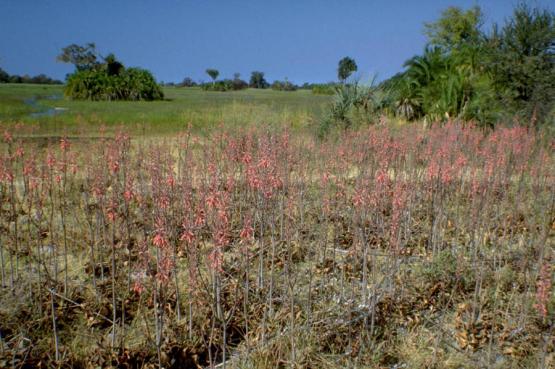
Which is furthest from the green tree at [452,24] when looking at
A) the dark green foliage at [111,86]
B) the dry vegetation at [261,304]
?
the dry vegetation at [261,304]

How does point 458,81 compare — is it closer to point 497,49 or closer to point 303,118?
point 497,49

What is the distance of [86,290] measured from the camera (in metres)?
4.36

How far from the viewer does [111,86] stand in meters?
40.6

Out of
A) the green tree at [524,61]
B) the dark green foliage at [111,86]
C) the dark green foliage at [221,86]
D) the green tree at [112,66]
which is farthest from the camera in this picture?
the dark green foliage at [221,86]

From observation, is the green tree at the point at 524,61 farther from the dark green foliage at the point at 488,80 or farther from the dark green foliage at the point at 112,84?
the dark green foliage at the point at 112,84

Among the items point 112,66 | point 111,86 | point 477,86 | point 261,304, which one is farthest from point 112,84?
point 261,304

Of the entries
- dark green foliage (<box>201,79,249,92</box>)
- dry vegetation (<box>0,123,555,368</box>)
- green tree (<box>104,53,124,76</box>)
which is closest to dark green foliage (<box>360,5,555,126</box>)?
dry vegetation (<box>0,123,555,368</box>)

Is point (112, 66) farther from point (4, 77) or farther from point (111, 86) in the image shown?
point (4, 77)

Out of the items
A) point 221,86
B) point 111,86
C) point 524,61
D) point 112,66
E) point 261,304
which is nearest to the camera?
point 261,304

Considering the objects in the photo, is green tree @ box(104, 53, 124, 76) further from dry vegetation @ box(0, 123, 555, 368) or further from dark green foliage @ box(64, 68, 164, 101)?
dry vegetation @ box(0, 123, 555, 368)

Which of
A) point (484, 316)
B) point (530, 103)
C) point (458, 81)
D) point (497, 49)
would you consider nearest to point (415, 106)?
point (458, 81)

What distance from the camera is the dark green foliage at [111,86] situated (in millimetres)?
39562

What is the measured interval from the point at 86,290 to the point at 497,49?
13.1m

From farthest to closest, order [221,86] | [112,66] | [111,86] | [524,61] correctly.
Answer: [221,86]
[112,66]
[111,86]
[524,61]
